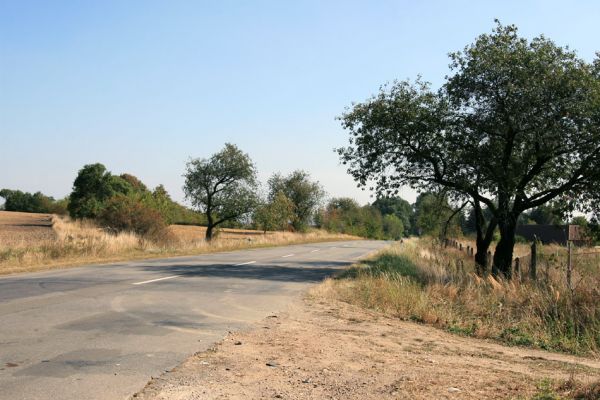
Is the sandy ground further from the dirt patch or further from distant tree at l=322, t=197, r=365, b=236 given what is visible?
distant tree at l=322, t=197, r=365, b=236

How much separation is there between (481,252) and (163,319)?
63.0ft

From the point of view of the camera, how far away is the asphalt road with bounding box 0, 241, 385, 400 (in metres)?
5.69

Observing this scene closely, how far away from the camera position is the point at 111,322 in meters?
8.91

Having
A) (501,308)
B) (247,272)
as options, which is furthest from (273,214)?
(501,308)

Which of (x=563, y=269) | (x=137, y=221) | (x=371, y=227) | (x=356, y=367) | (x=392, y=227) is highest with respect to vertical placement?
(x=392, y=227)

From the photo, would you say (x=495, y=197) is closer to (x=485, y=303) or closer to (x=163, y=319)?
(x=485, y=303)

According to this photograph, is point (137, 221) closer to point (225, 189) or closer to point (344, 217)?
point (225, 189)

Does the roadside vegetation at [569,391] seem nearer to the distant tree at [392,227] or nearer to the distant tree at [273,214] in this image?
the distant tree at [273,214]

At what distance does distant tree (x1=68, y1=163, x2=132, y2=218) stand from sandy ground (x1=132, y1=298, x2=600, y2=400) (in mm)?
57225

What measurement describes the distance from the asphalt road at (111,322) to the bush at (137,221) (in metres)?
17.7

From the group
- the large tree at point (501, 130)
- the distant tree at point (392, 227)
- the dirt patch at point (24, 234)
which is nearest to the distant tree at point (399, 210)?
the distant tree at point (392, 227)

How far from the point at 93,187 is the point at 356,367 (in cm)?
6297

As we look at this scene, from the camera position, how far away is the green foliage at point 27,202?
102 metres

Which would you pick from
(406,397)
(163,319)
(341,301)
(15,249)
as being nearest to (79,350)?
(163,319)
